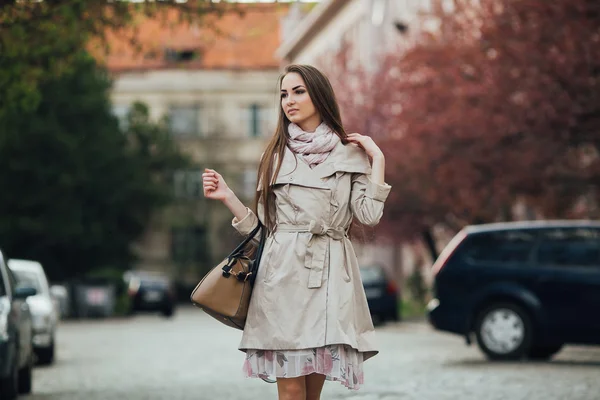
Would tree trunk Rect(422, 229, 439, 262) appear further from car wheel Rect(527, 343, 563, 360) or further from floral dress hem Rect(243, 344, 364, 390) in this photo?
floral dress hem Rect(243, 344, 364, 390)

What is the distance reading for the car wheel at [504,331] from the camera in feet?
58.6

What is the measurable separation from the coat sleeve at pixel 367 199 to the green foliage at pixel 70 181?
46148 mm

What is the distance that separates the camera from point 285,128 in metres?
6.36

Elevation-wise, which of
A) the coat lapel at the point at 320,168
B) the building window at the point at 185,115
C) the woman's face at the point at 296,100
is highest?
the building window at the point at 185,115

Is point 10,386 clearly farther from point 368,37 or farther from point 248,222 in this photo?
point 368,37

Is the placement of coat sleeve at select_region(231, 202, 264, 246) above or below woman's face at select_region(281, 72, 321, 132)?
below

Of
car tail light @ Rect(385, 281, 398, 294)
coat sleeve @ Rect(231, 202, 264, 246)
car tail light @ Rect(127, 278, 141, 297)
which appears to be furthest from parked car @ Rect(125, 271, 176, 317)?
coat sleeve @ Rect(231, 202, 264, 246)

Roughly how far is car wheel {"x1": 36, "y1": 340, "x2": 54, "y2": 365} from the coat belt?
581 inches

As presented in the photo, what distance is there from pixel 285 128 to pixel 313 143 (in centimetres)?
17

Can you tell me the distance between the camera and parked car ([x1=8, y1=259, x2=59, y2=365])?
20016 millimetres

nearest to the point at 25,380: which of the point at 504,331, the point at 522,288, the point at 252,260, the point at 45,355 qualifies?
the point at 45,355

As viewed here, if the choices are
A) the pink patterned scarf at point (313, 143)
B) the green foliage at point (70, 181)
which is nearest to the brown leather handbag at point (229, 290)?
the pink patterned scarf at point (313, 143)

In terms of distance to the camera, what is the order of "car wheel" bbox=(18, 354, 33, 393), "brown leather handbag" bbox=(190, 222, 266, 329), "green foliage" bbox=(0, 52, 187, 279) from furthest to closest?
"green foliage" bbox=(0, 52, 187, 279) → "car wheel" bbox=(18, 354, 33, 393) → "brown leather handbag" bbox=(190, 222, 266, 329)

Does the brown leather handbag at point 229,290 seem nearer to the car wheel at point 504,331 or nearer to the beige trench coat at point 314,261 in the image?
the beige trench coat at point 314,261
